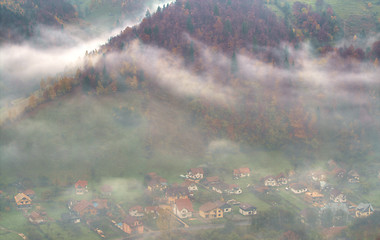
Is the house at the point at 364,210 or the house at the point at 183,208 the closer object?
the house at the point at 364,210

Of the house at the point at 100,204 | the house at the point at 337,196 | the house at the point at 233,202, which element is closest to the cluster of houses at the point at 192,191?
the house at the point at 233,202

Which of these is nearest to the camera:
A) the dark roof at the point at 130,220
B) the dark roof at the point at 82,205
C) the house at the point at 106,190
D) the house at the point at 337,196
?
the dark roof at the point at 130,220

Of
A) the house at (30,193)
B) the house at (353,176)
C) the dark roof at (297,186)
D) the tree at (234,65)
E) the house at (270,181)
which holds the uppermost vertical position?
the tree at (234,65)

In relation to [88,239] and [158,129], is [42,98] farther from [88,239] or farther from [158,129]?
[88,239]

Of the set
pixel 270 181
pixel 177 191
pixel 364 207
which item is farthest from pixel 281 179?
pixel 177 191

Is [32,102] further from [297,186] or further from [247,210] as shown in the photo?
[297,186]

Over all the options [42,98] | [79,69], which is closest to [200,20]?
[79,69]

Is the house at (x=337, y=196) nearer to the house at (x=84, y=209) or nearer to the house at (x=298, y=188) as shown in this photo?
the house at (x=298, y=188)

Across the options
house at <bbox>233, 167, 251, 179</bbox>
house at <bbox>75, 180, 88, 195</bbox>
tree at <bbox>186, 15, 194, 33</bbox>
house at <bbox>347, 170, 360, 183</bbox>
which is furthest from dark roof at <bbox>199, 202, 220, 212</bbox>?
tree at <bbox>186, 15, 194, 33</bbox>
